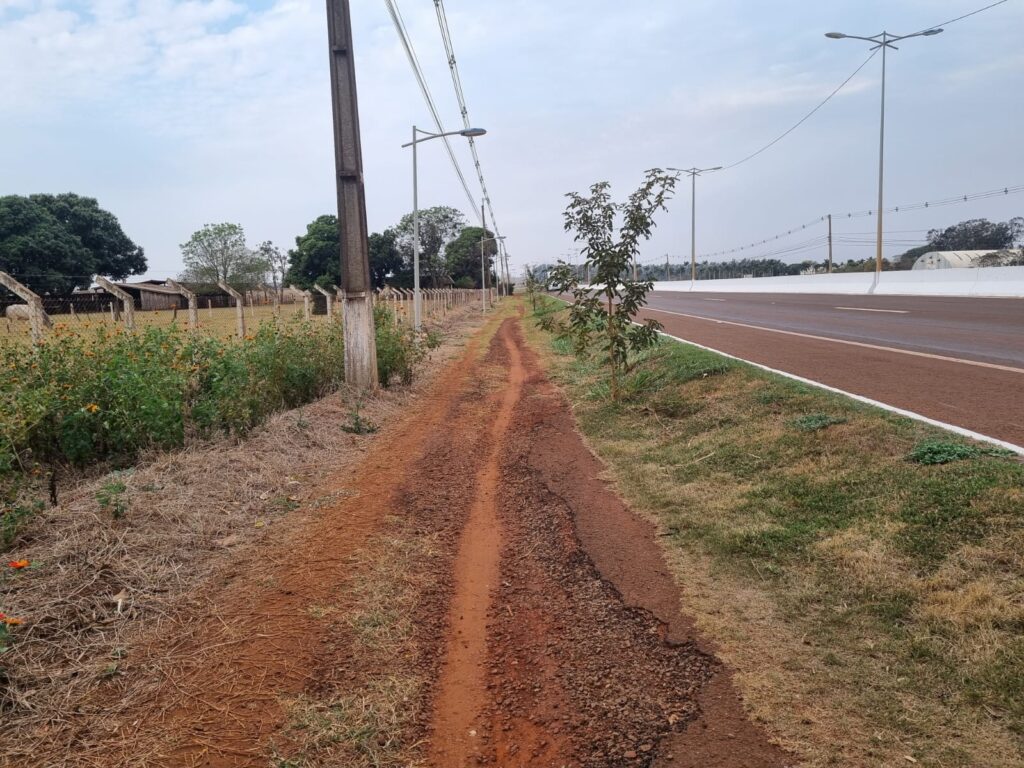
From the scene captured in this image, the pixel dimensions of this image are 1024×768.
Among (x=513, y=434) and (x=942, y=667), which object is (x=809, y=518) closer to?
(x=942, y=667)

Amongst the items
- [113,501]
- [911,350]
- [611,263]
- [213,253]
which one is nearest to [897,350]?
[911,350]

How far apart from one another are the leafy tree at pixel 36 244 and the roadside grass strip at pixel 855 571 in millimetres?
42819

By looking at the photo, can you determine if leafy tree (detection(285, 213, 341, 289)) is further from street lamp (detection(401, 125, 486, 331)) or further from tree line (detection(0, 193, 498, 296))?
street lamp (detection(401, 125, 486, 331))

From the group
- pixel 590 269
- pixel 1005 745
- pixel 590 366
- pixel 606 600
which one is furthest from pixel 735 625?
pixel 590 366

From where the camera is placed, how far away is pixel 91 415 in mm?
5398

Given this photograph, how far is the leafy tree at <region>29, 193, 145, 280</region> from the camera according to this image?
4706 cm

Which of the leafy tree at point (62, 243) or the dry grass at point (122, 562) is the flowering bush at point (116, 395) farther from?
the leafy tree at point (62, 243)

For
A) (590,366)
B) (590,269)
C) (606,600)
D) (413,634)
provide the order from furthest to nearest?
(590,366)
(590,269)
(606,600)
(413,634)

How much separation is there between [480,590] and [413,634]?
25.9 inches

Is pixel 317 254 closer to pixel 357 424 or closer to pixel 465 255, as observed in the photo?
pixel 465 255

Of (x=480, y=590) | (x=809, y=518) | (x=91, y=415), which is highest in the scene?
(x=91, y=415)

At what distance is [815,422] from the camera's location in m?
5.83

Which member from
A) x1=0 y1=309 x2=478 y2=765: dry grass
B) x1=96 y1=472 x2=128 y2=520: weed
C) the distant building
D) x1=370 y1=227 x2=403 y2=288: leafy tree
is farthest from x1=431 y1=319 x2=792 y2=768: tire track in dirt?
x1=370 y1=227 x2=403 y2=288: leafy tree

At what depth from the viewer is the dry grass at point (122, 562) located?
112 inches
